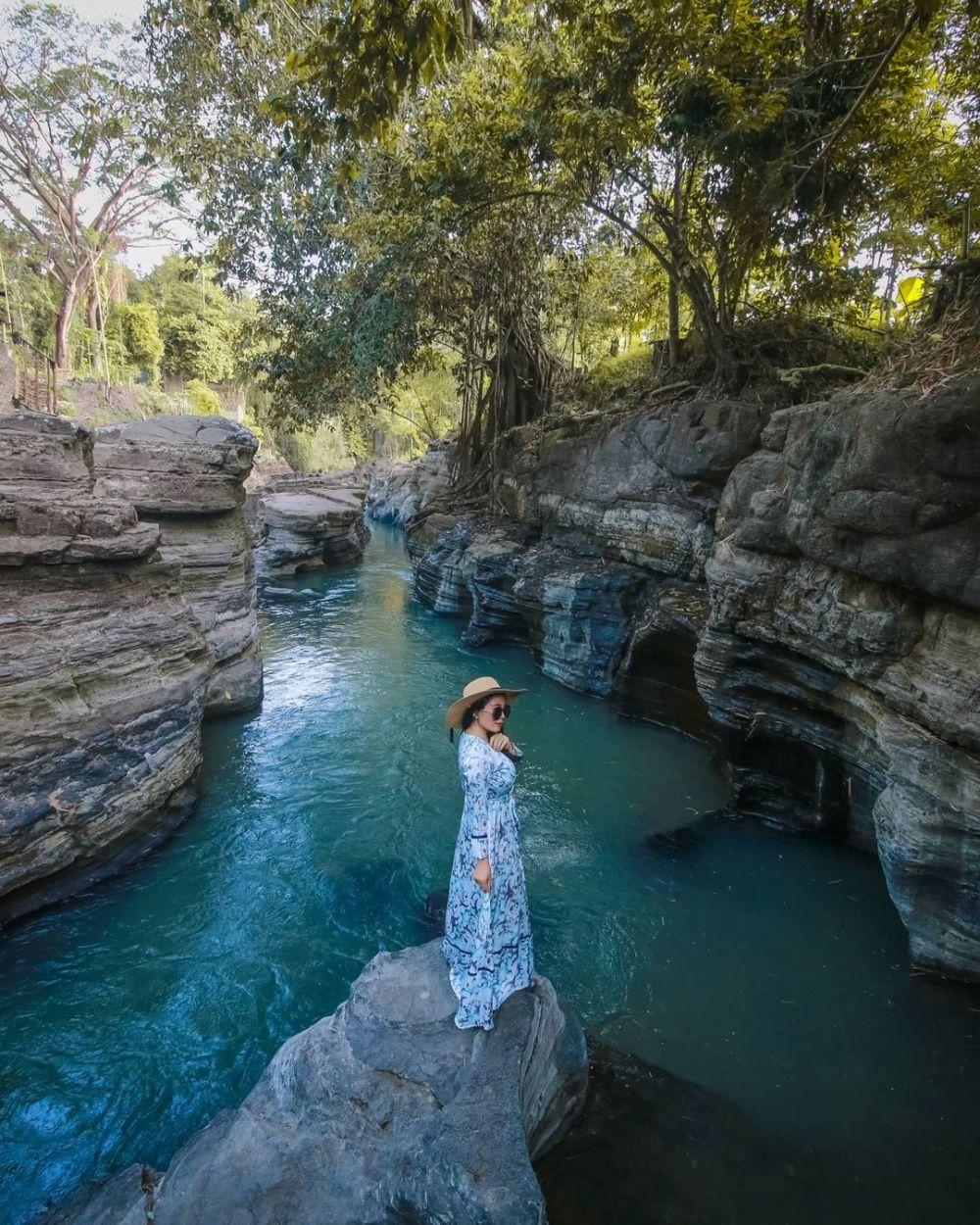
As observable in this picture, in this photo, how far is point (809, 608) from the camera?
6141mm

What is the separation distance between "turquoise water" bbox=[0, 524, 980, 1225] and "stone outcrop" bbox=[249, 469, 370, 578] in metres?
12.1

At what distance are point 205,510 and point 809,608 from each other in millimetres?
7986

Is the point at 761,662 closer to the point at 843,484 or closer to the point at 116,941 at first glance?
the point at 843,484

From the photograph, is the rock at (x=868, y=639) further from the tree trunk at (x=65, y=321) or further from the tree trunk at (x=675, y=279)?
the tree trunk at (x=65, y=321)

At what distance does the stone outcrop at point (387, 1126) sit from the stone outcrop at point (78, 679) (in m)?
3.01

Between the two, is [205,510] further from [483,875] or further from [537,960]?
[483,875]

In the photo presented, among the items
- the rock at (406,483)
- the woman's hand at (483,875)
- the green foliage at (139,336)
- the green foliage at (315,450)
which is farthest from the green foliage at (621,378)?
the green foliage at (315,450)

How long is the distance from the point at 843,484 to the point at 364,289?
9586 millimetres

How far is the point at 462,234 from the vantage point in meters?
11.2

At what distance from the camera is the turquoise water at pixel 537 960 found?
4.01 metres

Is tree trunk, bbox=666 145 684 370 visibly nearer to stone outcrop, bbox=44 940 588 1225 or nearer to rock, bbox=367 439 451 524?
stone outcrop, bbox=44 940 588 1225

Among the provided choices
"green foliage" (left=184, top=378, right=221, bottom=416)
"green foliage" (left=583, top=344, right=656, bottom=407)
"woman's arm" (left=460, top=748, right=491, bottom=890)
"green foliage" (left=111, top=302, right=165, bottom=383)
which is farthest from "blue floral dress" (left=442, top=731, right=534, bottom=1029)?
"green foliage" (left=111, top=302, right=165, bottom=383)

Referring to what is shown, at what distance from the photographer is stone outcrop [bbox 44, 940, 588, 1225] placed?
109 inches

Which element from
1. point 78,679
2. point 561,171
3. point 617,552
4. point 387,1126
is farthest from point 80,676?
point 561,171
